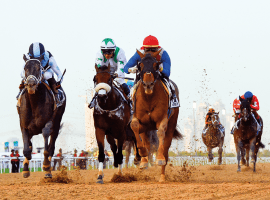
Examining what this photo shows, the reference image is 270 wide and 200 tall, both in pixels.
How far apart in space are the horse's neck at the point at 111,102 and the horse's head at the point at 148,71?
1.03 metres

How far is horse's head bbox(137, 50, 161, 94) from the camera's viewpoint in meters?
8.49

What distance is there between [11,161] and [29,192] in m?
13.4

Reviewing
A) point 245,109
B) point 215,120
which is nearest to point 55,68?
point 245,109

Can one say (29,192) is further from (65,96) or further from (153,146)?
(153,146)

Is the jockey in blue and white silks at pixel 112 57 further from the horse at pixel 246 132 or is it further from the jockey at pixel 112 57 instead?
the horse at pixel 246 132

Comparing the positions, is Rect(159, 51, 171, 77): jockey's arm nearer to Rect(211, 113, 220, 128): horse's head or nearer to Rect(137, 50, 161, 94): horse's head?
Rect(137, 50, 161, 94): horse's head

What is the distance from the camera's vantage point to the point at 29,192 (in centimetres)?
732

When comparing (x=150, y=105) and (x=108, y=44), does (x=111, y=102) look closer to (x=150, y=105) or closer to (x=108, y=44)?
(x=150, y=105)

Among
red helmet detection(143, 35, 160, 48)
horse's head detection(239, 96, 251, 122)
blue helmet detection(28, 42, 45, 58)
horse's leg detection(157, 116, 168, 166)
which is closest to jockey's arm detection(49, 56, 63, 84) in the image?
blue helmet detection(28, 42, 45, 58)

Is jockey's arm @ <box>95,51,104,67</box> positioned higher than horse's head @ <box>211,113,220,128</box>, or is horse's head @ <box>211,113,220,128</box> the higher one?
jockey's arm @ <box>95,51,104,67</box>

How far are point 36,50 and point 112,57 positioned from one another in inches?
68.3

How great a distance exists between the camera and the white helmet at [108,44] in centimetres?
1002

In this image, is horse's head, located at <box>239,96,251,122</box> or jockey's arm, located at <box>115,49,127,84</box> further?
horse's head, located at <box>239,96,251,122</box>

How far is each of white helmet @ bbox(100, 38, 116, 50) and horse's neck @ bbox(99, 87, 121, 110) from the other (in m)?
1.09
